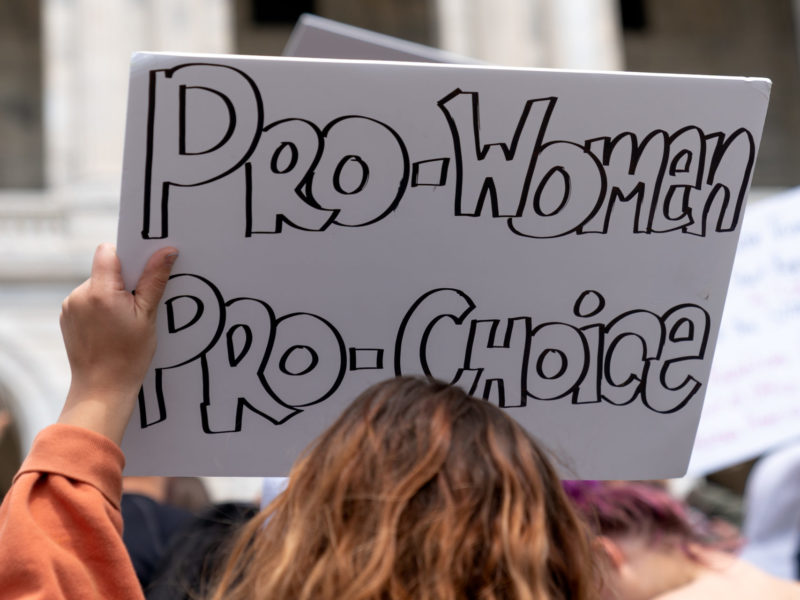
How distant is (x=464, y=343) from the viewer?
164 cm

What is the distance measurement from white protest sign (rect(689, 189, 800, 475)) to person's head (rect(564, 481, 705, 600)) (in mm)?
709

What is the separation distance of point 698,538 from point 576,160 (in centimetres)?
103

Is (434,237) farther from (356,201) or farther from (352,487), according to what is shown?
(352,487)

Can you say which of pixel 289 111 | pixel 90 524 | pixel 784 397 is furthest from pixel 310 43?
pixel 784 397

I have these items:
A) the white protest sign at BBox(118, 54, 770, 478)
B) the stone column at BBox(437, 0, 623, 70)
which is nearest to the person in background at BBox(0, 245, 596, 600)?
the white protest sign at BBox(118, 54, 770, 478)

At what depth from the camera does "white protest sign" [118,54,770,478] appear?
1.49m

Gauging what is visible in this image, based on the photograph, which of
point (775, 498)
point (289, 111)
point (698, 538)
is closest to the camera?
point (289, 111)

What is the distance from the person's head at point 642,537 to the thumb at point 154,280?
101cm

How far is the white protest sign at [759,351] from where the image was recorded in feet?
9.70

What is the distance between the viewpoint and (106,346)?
4.59 ft

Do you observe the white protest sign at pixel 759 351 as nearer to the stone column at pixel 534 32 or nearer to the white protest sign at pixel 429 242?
the white protest sign at pixel 429 242

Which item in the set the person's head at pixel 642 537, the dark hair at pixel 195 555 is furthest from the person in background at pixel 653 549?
the dark hair at pixel 195 555

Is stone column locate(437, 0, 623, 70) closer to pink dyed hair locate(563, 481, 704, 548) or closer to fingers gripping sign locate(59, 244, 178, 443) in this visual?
pink dyed hair locate(563, 481, 704, 548)

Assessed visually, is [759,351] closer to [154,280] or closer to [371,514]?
[154,280]
